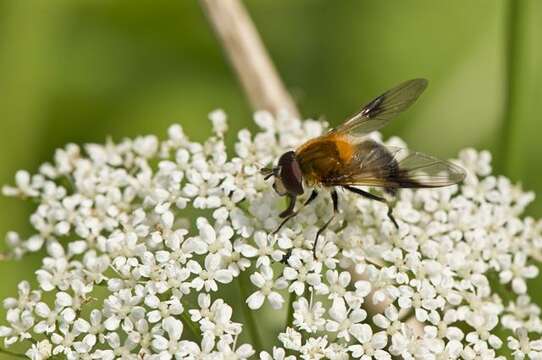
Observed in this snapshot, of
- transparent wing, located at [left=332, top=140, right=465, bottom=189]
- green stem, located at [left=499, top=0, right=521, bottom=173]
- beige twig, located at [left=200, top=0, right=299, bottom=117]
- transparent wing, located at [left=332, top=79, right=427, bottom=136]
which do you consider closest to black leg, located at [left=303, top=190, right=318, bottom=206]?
transparent wing, located at [left=332, top=140, right=465, bottom=189]

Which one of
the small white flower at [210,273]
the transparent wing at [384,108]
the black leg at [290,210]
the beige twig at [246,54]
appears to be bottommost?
the small white flower at [210,273]

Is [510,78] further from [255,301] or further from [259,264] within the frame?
[255,301]

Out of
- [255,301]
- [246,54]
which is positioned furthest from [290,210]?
[246,54]

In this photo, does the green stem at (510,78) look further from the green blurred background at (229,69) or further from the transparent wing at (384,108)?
the green blurred background at (229,69)

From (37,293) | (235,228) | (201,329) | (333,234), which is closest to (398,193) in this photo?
(333,234)

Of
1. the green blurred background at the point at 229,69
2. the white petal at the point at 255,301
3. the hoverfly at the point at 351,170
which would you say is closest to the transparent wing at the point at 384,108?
the hoverfly at the point at 351,170

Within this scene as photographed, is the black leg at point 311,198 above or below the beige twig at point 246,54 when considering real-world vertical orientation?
below

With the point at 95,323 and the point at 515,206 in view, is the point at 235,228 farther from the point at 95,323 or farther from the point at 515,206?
the point at 515,206
